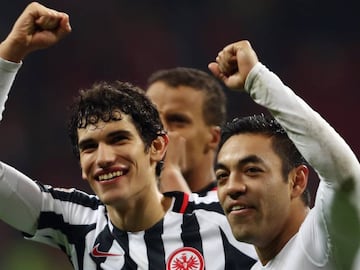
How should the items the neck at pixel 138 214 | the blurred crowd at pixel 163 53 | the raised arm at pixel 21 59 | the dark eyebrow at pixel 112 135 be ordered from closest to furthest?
→ the raised arm at pixel 21 59
the dark eyebrow at pixel 112 135
the neck at pixel 138 214
the blurred crowd at pixel 163 53

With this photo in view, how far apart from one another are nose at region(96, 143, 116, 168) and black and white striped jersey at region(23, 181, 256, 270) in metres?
0.32

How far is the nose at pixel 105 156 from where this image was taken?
282 centimetres

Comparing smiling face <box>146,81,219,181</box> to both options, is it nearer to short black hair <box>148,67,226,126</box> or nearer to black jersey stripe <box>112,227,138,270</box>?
short black hair <box>148,67,226,126</box>

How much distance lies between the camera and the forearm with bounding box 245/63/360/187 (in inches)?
83.1

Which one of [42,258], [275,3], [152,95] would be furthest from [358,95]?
[152,95]

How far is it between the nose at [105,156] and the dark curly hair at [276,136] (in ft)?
1.33

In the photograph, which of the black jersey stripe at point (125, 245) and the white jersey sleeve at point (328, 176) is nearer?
the white jersey sleeve at point (328, 176)

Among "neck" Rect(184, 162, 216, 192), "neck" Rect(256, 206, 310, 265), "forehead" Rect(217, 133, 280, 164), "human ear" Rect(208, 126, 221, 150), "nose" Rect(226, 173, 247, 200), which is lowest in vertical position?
"neck" Rect(184, 162, 216, 192)

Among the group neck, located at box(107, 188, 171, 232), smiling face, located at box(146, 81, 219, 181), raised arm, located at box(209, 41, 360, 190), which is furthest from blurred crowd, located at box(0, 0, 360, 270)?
raised arm, located at box(209, 41, 360, 190)

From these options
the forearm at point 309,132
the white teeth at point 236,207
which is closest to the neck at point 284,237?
the white teeth at point 236,207

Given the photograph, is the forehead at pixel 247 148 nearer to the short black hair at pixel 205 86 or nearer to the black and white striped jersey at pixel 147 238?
the black and white striped jersey at pixel 147 238

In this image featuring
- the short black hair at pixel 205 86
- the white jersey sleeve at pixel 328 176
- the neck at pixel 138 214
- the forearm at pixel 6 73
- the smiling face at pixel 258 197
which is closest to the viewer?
the white jersey sleeve at pixel 328 176

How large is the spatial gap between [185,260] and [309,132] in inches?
38.2

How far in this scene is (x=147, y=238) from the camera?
3.01 metres
